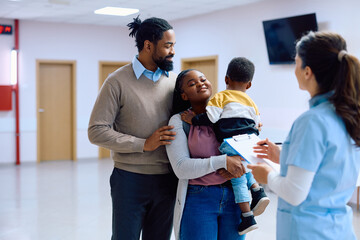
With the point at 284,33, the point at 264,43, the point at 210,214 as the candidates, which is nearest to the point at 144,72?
the point at 210,214

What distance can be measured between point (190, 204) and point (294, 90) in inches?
174

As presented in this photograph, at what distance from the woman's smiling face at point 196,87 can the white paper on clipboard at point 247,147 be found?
0.30m

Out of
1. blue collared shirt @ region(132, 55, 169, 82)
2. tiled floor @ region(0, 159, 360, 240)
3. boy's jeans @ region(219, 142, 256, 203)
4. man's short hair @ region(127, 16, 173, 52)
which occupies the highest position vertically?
man's short hair @ region(127, 16, 173, 52)

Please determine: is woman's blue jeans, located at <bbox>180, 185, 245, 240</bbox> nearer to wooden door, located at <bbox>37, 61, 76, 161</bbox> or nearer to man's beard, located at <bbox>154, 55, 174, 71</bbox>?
man's beard, located at <bbox>154, 55, 174, 71</bbox>

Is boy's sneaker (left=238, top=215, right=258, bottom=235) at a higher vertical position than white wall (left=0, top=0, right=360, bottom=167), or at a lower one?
lower

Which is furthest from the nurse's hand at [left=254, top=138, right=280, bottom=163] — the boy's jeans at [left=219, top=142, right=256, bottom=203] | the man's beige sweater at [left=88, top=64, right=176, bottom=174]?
the man's beige sweater at [left=88, top=64, right=176, bottom=174]

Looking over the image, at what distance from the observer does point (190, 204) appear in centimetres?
200

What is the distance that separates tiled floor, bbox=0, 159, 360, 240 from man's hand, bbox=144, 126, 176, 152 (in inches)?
88.6

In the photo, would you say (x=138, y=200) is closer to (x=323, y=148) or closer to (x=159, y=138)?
(x=159, y=138)

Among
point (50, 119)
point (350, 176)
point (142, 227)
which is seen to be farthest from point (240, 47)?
point (350, 176)

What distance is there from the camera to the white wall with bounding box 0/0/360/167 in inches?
233

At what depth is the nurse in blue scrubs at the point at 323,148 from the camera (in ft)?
4.65

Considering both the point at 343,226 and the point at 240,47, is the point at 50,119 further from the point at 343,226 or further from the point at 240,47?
the point at 343,226

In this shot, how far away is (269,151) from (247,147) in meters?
0.10
